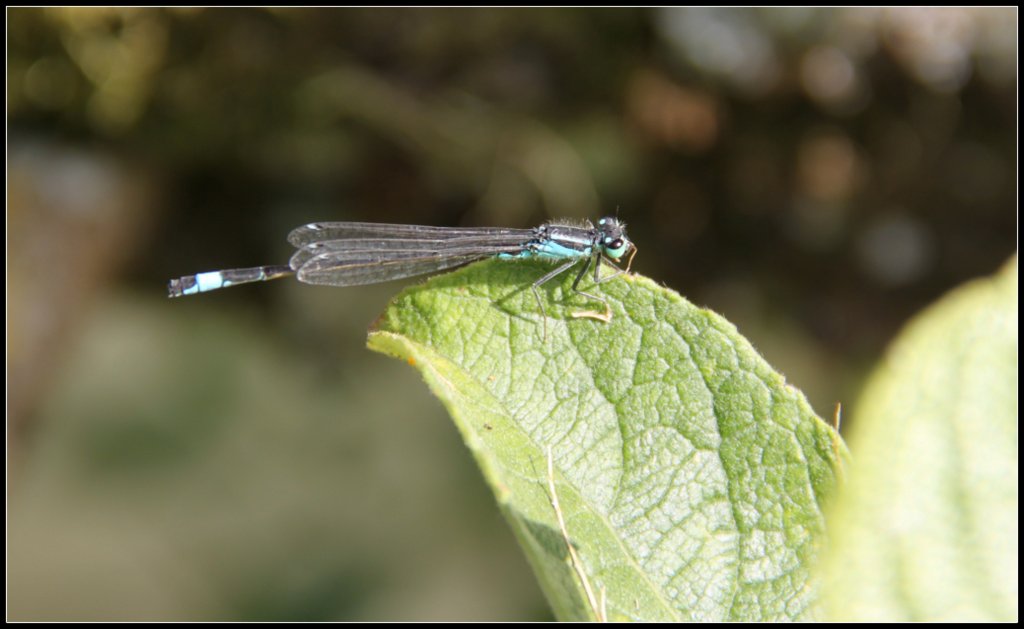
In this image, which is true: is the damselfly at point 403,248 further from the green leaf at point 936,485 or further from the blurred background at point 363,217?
the green leaf at point 936,485

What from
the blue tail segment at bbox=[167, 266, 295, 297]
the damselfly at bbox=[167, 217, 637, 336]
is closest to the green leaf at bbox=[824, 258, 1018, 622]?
the damselfly at bbox=[167, 217, 637, 336]

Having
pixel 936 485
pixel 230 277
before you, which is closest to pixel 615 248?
pixel 230 277

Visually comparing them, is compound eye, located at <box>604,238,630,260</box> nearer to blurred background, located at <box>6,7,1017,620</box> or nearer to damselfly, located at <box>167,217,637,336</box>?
damselfly, located at <box>167,217,637,336</box>

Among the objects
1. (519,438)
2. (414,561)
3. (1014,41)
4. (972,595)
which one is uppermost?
(1014,41)

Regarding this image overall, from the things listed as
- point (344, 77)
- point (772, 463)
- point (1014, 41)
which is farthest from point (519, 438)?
point (1014, 41)

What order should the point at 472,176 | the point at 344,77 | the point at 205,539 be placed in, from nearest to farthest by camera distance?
1. the point at 344,77
2. the point at 472,176
3. the point at 205,539

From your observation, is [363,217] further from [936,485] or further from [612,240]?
[936,485]

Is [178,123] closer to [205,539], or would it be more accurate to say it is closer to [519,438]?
[205,539]

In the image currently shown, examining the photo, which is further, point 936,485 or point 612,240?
point 612,240

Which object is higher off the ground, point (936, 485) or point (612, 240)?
point (612, 240)
